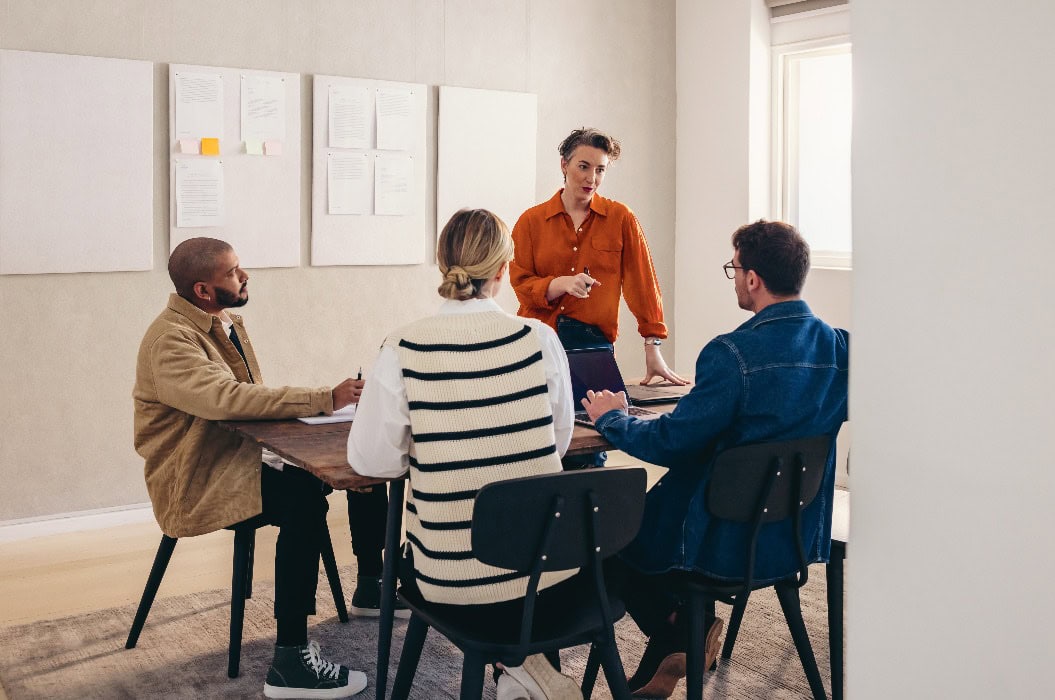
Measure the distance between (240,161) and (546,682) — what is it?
118 inches

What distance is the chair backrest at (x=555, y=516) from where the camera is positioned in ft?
6.40

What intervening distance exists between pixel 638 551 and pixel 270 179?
9.34ft

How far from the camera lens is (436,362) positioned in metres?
2.09

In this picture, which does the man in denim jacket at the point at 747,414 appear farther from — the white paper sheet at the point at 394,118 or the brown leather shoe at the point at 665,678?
the white paper sheet at the point at 394,118

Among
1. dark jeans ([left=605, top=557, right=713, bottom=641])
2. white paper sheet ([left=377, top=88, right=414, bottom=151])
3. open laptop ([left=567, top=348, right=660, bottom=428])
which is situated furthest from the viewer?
white paper sheet ([left=377, top=88, right=414, bottom=151])

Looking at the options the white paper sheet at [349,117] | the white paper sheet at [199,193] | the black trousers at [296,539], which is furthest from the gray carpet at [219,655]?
the white paper sheet at [349,117]

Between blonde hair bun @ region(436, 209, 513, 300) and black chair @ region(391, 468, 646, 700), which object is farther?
blonde hair bun @ region(436, 209, 513, 300)

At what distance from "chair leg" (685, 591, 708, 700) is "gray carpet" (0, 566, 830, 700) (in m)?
0.49

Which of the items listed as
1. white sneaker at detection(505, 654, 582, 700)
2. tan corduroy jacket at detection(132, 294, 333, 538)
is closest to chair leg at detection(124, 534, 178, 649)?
tan corduroy jacket at detection(132, 294, 333, 538)

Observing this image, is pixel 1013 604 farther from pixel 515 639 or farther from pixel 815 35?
pixel 815 35

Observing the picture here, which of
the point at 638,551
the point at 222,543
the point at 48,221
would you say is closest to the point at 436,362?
the point at 638,551

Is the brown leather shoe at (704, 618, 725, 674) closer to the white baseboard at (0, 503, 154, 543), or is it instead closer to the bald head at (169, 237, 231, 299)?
the bald head at (169, 237, 231, 299)

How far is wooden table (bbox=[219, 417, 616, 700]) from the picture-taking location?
2309mm

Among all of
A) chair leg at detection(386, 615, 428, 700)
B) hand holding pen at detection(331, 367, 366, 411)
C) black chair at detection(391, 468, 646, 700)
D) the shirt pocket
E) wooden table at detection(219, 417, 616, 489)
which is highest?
the shirt pocket
